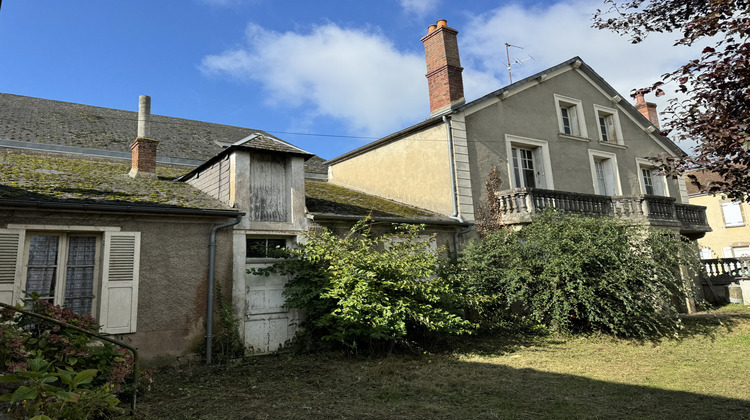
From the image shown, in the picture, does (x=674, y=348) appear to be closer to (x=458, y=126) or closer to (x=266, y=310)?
(x=458, y=126)

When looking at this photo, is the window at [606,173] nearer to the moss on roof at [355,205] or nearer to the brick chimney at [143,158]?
the moss on roof at [355,205]

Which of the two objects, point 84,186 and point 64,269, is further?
point 84,186

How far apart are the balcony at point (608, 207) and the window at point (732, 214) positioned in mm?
11830

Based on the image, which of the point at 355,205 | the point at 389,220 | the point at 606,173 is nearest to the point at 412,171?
the point at 355,205

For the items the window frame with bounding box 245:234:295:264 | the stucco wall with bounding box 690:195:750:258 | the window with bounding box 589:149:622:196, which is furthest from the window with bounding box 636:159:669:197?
the window frame with bounding box 245:234:295:264

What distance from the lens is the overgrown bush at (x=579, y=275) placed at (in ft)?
30.7

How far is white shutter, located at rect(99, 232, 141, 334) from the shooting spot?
24.0ft

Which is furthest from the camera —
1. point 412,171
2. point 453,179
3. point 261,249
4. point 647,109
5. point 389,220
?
point 647,109

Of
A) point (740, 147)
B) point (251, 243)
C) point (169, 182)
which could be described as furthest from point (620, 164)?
point (169, 182)

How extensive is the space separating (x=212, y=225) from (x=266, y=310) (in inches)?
74.4

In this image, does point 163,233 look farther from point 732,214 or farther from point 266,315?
point 732,214

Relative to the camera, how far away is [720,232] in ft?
81.8

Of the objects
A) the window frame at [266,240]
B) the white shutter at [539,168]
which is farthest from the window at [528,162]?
the window frame at [266,240]

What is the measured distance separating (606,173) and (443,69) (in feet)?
22.1
